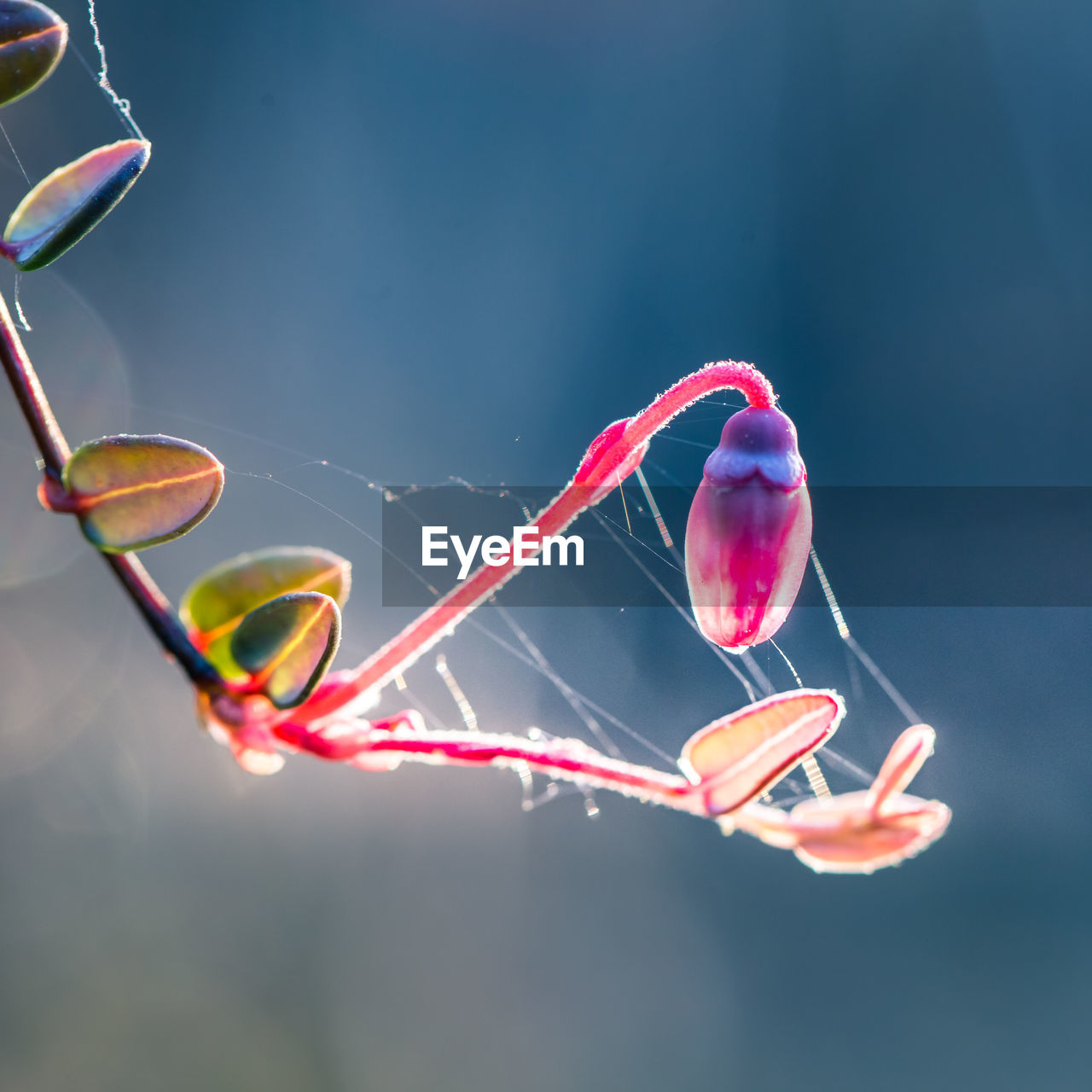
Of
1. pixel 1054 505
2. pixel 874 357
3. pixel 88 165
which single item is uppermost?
Result: pixel 874 357

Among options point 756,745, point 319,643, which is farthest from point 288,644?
point 756,745

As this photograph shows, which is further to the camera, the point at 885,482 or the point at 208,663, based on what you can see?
the point at 885,482

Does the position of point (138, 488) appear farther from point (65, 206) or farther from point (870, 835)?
point (870, 835)

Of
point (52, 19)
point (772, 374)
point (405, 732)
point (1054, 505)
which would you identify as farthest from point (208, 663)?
point (1054, 505)

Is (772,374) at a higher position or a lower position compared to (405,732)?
higher

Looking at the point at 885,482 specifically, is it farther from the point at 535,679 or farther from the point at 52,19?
the point at 52,19

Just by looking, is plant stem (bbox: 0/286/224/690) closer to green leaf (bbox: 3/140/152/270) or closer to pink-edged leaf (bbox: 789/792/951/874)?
green leaf (bbox: 3/140/152/270)

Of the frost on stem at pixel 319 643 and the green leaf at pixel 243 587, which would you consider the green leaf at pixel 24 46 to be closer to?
the frost on stem at pixel 319 643

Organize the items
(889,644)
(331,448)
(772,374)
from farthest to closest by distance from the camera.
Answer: (331,448) < (772,374) < (889,644)
